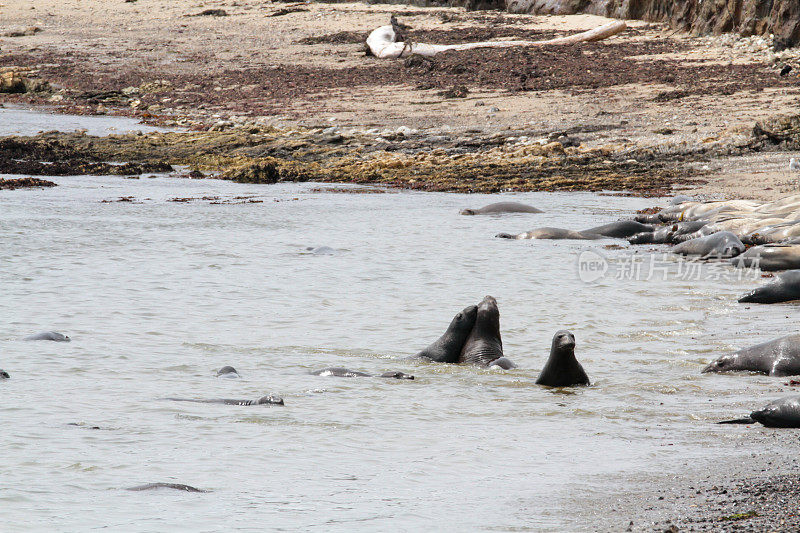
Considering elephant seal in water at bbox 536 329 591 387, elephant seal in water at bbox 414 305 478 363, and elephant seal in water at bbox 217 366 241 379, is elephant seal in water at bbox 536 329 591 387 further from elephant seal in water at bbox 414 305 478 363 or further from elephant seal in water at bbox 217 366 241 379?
elephant seal in water at bbox 217 366 241 379

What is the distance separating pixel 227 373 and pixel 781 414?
3263mm

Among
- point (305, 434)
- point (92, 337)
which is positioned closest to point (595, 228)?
point (92, 337)

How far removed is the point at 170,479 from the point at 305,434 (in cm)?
95

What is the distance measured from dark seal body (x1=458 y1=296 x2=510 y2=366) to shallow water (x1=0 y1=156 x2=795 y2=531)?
0.56ft

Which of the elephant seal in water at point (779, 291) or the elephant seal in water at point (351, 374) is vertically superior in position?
the elephant seal in water at point (779, 291)

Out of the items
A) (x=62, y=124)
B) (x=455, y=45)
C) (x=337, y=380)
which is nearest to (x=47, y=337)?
(x=337, y=380)

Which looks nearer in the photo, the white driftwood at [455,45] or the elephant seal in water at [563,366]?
the elephant seal in water at [563,366]

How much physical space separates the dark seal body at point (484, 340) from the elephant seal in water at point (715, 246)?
171 inches

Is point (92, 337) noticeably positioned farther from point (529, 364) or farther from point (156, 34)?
point (156, 34)

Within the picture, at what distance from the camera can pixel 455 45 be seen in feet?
88.3

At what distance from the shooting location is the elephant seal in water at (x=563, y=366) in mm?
5805

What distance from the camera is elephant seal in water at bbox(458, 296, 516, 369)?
21.6ft

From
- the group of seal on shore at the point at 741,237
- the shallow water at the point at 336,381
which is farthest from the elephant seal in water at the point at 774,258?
the shallow water at the point at 336,381

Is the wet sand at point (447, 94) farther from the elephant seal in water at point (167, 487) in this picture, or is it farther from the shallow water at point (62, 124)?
the elephant seal in water at point (167, 487)
